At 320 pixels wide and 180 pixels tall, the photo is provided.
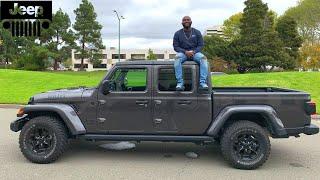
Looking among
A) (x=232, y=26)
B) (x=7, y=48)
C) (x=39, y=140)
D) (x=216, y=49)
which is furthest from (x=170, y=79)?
(x=7, y=48)

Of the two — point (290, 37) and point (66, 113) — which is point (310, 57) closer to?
point (290, 37)

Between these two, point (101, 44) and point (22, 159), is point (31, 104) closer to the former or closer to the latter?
point (22, 159)

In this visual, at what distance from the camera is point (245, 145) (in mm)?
6000

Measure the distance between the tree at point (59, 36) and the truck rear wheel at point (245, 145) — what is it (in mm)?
48997

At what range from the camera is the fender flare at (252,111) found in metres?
5.86

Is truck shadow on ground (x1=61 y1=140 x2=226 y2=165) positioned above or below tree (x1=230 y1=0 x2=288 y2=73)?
below

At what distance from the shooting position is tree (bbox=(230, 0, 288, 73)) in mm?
40219

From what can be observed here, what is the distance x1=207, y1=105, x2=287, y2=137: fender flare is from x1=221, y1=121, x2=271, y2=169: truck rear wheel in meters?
0.18

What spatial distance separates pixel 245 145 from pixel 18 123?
3.78 metres

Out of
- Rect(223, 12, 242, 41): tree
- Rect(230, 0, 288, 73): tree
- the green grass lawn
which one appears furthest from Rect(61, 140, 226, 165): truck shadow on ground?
Rect(223, 12, 242, 41): tree

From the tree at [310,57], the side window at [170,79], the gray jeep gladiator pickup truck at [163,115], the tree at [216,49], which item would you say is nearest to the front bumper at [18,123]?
the gray jeep gladiator pickup truck at [163,115]

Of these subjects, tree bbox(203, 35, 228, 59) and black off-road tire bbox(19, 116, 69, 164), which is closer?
black off-road tire bbox(19, 116, 69, 164)

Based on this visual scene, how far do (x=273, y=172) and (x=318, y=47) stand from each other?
1901 inches

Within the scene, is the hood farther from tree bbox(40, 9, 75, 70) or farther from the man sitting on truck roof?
tree bbox(40, 9, 75, 70)
